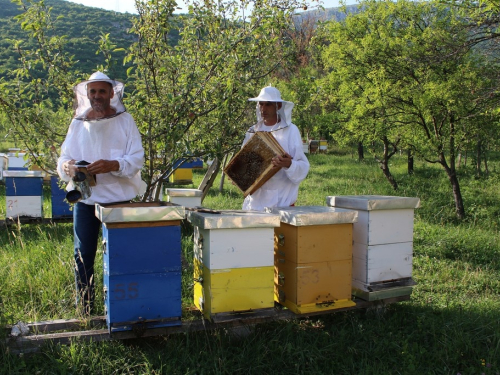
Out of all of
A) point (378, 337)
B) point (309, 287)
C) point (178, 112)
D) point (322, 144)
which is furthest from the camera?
point (322, 144)

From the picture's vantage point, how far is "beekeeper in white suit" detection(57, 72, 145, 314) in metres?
2.88

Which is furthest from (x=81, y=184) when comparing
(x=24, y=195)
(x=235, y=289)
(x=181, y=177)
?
(x=181, y=177)

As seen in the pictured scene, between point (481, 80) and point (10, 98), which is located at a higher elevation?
point (481, 80)

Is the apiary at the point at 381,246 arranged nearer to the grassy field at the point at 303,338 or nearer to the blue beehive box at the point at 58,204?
the grassy field at the point at 303,338

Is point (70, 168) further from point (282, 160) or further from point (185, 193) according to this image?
point (185, 193)

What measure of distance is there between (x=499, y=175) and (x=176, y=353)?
33.7ft

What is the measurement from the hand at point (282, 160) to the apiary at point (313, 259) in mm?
354

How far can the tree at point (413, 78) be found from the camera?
24.4ft

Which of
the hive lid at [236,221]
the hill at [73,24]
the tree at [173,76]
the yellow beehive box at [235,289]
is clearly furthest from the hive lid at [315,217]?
the hill at [73,24]

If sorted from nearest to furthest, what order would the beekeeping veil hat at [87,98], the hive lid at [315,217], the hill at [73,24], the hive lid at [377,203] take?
the hive lid at [315,217] → the beekeeping veil hat at [87,98] → the hive lid at [377,203] → the hill at [73,24]

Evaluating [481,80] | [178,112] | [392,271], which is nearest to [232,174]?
[178,112]

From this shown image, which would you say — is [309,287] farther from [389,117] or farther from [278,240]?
[389,117]

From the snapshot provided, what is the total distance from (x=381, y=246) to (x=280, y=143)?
3.56ft

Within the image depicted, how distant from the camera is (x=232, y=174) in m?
3.62
